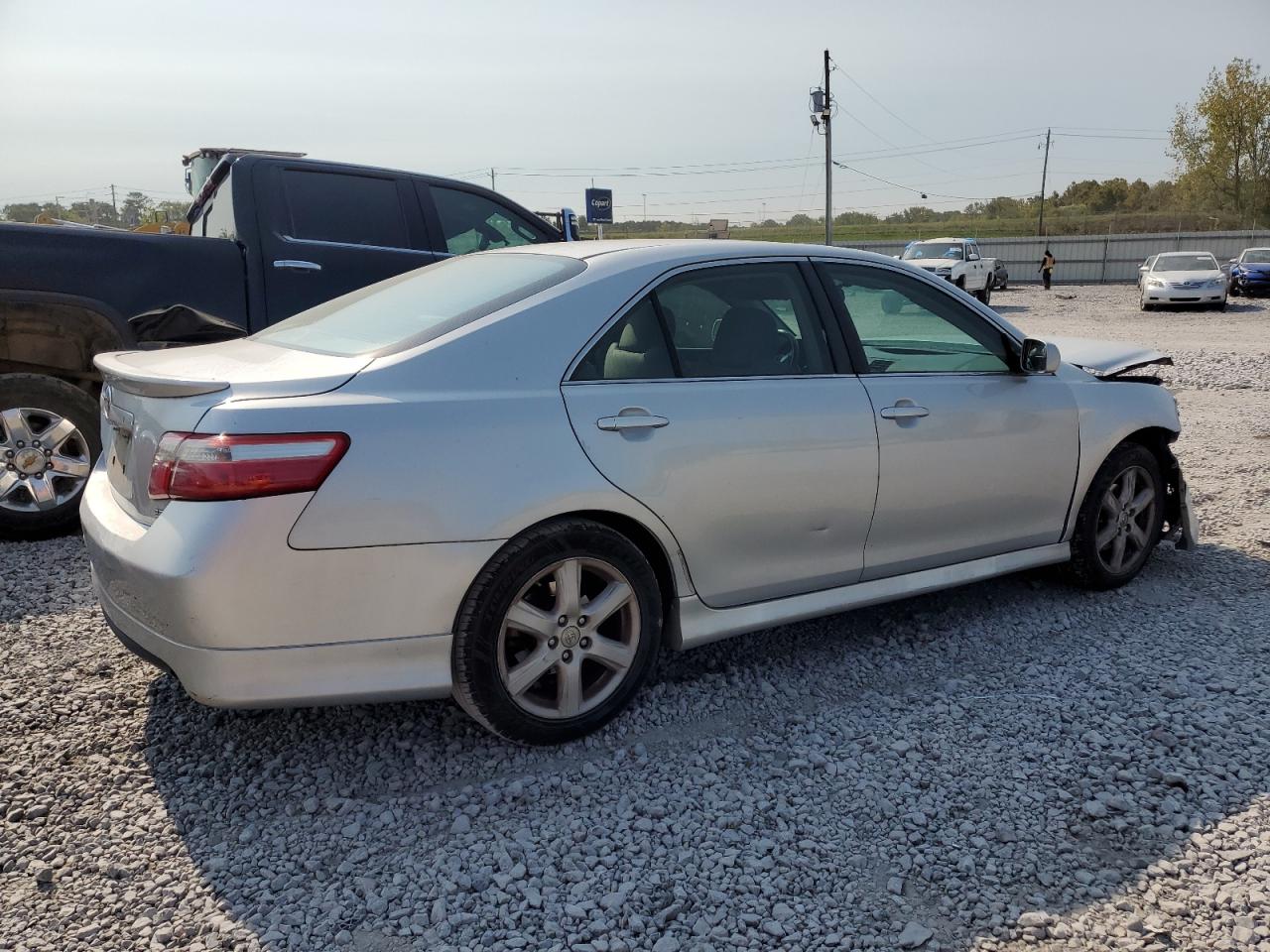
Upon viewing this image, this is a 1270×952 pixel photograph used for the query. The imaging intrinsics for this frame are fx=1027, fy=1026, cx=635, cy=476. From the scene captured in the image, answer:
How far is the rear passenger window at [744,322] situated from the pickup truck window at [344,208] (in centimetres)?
359

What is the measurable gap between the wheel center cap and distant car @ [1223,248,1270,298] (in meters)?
31.6

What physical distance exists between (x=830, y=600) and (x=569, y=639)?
3.65 ft

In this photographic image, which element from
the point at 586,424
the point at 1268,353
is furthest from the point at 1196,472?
the point at 1268,353

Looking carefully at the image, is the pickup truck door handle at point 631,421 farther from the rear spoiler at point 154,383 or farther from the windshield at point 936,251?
the windshield at point 936,251

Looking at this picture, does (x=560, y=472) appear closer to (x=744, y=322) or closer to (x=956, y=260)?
(x=744, y=322)

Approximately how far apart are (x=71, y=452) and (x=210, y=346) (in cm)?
239

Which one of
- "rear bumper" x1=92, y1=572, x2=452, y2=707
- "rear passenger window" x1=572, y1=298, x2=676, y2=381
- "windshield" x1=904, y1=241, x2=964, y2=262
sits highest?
"windshield" x1=904, y1=241, x2=964, y2=262

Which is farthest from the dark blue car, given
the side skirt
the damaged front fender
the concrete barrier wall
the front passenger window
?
the front passenger window

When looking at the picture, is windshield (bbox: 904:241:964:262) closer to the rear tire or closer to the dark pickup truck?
the dark pickup truck

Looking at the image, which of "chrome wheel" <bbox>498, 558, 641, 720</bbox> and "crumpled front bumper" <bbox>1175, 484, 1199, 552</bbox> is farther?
"crumpled front bumper" <bbox>1175, 484, 1199, 552</bbox>

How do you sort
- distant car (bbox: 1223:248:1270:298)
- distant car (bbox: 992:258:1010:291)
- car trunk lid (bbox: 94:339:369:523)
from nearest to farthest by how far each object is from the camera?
1. car trunk lid (bbox: 94:339:369:523)
2. distant car (bbox: 1223:248:1270:298)
3. distant car (bbox: 992:258:1010:291)

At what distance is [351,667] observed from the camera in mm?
2902

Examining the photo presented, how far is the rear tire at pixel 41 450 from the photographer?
532 centimetres

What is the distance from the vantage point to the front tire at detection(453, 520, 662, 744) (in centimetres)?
302
